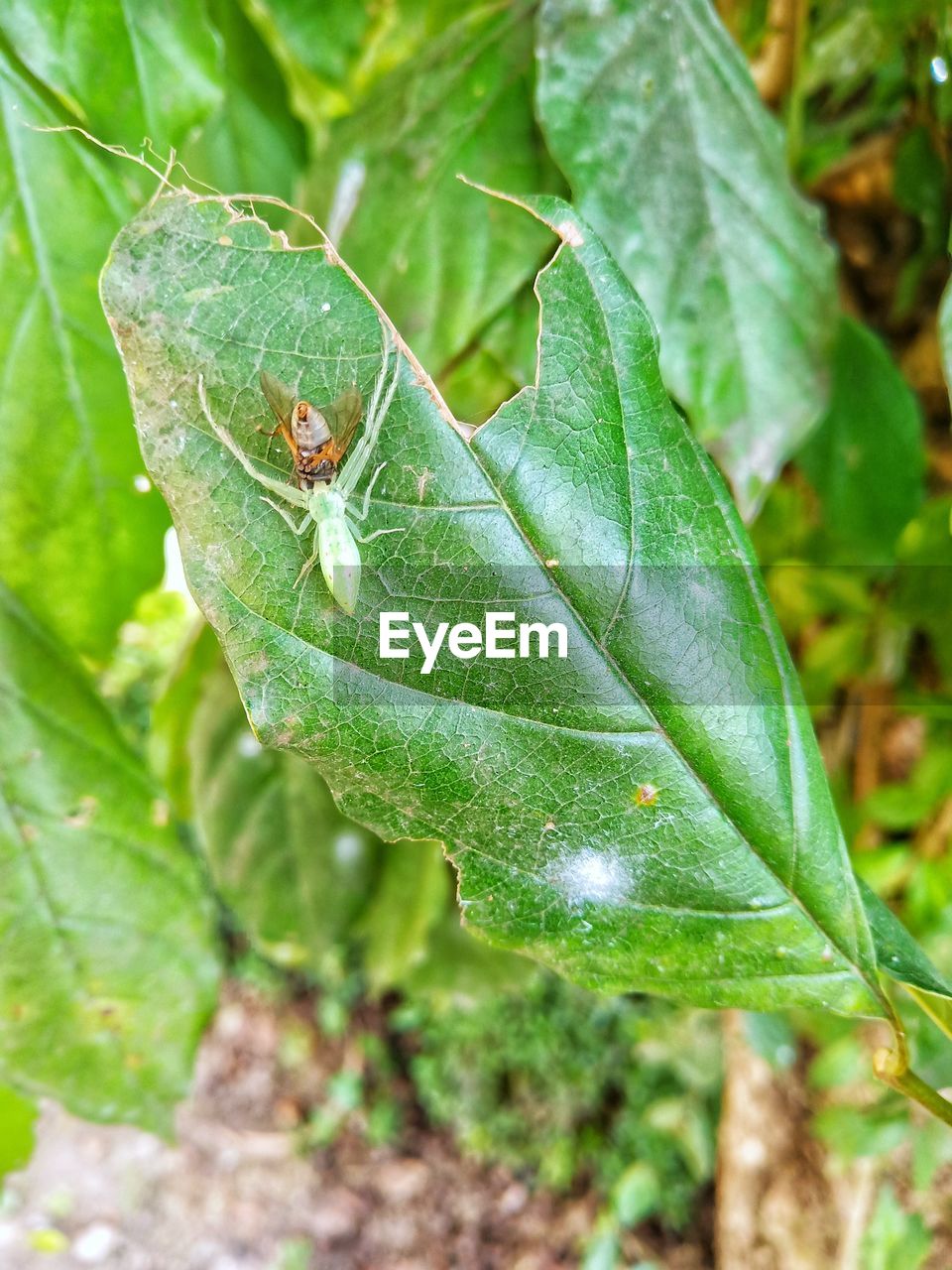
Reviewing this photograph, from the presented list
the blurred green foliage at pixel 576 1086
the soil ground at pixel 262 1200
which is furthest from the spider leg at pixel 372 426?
the soil ground at pixel 262 1200

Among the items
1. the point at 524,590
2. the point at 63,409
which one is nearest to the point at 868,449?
the point at 524,590

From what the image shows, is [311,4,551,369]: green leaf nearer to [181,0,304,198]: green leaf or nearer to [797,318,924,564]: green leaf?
[181,0,304,198]: green leaf

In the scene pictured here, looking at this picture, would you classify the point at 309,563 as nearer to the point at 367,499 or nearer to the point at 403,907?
the point at 367,499

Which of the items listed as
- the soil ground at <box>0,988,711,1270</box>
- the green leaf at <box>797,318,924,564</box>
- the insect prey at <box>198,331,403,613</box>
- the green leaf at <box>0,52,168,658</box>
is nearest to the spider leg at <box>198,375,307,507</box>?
the insect prey at <box>198,331,403,613</box>

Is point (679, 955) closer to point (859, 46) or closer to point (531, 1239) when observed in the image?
point (859, 46)

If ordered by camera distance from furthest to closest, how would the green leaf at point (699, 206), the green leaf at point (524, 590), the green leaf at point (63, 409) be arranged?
the green leaf at point (699, 206) → the green leaf at point (63, 409) → the green leaf at point (524, 590)

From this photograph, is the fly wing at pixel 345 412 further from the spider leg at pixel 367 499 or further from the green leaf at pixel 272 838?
the green leaf at pixel 272 838

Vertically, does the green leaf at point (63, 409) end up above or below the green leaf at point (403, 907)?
above
